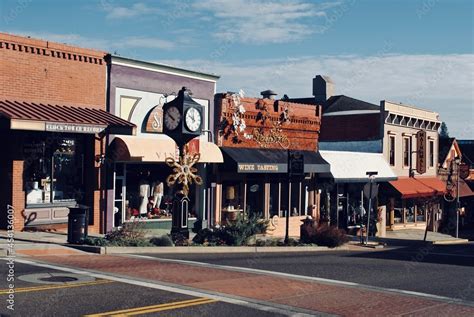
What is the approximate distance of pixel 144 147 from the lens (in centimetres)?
2311

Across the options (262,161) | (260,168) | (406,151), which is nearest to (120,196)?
(260,168)

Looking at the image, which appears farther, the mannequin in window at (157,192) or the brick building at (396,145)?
the brick building at (396,145)

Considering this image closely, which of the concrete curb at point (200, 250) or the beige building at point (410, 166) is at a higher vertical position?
the beige building at point (410, 166)

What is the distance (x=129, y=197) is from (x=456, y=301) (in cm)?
1519

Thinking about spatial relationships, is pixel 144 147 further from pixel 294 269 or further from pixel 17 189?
pixel 294 269

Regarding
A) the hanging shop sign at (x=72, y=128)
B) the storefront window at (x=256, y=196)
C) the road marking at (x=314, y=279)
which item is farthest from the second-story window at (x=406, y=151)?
the road marking at (x=314, y=279)

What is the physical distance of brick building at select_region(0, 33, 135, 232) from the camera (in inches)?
789

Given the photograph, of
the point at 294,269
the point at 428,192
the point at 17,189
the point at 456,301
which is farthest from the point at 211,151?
the point at 428,192

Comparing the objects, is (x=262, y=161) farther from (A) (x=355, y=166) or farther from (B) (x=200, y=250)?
(A) (x=355, y=166)

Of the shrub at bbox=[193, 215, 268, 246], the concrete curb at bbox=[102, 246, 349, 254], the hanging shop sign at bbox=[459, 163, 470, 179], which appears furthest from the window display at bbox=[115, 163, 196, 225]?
the hanging shop sign at bbox=[459, 163, 470, 179]

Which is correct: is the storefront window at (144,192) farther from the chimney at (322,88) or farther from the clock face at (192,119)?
the chimney at (322,88)

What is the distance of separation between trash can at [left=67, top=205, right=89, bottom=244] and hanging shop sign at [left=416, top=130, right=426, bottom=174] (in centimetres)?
3066

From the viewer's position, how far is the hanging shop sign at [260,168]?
26.9 m

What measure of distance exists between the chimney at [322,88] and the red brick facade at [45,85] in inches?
1163
